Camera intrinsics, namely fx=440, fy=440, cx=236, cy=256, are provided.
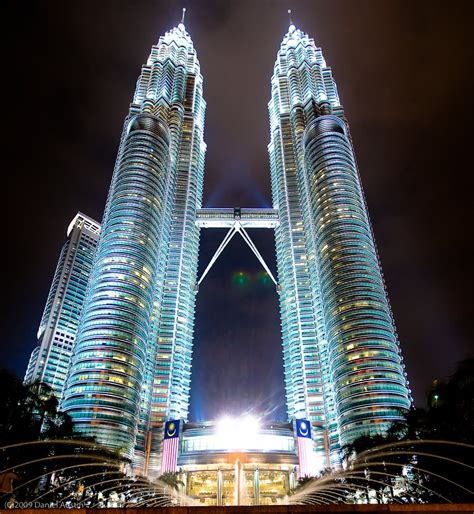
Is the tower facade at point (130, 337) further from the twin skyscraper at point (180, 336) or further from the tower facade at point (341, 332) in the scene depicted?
the tower facade at point (341, 332)

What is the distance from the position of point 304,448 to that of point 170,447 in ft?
148

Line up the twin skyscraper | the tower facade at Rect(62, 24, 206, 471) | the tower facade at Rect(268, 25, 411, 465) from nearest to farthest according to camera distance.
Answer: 1. the tower facade at Rect(62, 24, 206, 471)
2. the twin skyscraper
3. the tower facade at Rect(268, 25, 411, 465)

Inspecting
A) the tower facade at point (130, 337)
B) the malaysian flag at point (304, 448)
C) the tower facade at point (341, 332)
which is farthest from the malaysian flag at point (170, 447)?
the tower facade at point (341, 332)

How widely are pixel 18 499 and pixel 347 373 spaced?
121 meters

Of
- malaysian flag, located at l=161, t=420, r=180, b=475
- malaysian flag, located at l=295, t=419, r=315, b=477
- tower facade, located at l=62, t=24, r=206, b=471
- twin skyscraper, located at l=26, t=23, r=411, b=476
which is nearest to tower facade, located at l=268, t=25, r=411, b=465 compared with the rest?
twin skyscraper, located at l=26, t=23, r=411, b=476

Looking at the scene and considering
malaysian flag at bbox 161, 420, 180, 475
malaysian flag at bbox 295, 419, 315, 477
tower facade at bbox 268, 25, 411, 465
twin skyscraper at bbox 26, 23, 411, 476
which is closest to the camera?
malaysian flag at bbox 161, 420, 180, 475

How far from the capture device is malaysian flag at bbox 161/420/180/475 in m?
142

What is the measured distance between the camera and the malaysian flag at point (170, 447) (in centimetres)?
14200

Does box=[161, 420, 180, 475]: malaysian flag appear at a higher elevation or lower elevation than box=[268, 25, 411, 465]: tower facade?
lower

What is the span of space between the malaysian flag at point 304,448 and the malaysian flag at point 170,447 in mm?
40871

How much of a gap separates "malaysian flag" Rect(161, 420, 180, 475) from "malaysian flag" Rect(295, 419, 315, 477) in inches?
1609

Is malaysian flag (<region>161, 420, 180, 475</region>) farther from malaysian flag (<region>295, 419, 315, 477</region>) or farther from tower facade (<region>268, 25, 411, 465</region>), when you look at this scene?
tower facade (<region>268, 25, 411, 465</region>)

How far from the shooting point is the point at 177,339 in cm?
19462

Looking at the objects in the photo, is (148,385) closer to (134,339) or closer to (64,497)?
(134,339)
